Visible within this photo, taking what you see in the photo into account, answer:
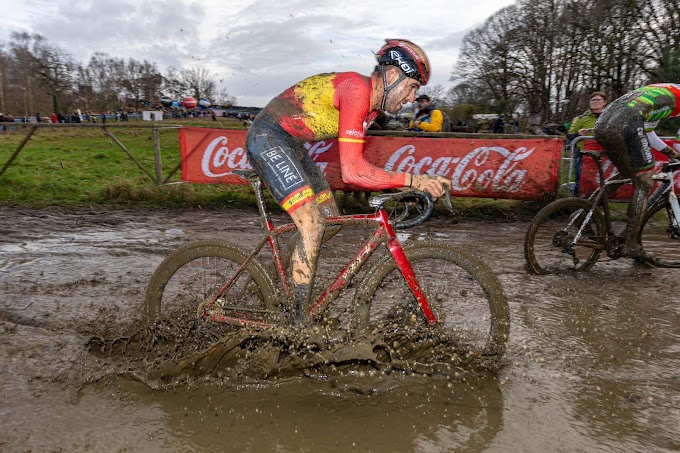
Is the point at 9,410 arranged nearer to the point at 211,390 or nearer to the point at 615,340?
the point at 211,390

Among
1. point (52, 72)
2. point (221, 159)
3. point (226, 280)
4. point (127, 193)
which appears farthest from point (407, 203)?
point (52, 72)

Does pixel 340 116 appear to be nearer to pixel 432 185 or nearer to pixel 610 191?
pixel 432 185

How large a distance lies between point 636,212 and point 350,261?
12.4ft

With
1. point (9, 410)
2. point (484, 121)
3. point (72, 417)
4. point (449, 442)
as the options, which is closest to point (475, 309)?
point (449, 442)

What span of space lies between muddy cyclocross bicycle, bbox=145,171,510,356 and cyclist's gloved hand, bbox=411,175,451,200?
7cm

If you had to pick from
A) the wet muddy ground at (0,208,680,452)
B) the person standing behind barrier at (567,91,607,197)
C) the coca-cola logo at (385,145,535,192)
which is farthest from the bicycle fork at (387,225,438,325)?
the person standing behind barrier at (567,91,607,197)

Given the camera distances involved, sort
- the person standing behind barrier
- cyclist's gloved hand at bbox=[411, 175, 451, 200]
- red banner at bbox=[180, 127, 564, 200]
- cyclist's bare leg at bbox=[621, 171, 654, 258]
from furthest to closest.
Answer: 1. red banner at bbox=[180, 127, 564, 200]
2. the person standing behind barrier
3. cyclist's bare leg at bbox=[621, 171, 654, 258]
4. cyclist's gloved hand at bbox=[411, 175, 451, 200]

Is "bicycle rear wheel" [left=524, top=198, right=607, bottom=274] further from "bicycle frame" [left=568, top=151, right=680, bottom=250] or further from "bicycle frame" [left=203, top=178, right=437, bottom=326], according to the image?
"bicycle frame" [left=203, top=178, right=437, bottom=326]

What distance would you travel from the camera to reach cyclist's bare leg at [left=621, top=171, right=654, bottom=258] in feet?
17.3

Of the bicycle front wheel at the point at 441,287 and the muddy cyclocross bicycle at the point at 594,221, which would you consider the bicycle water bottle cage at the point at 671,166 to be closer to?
the muddy cyclocross bicycle at the point at 594,221

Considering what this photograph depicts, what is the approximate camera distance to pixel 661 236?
7492 mm

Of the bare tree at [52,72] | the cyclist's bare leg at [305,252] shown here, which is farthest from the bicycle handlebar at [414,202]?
the bare tree at [52,72]

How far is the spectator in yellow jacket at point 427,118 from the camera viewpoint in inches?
400

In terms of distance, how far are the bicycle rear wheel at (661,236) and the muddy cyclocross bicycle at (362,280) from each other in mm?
3248
